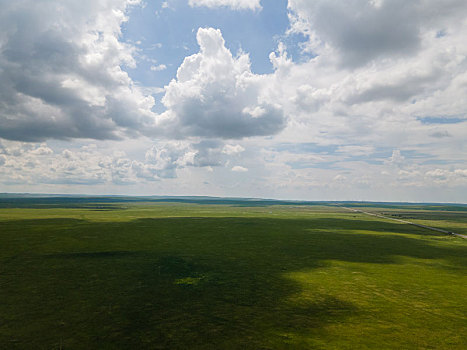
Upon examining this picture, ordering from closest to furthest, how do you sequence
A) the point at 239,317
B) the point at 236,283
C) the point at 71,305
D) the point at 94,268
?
the point at 239,317
the point at 71,305
the point at 236,283
the point at 94,268

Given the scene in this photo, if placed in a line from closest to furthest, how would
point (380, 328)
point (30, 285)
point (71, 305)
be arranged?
point (380, 328), point (71, 305), point (30, 285)

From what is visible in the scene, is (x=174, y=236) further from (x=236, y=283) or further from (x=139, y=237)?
(x=236, y=283)

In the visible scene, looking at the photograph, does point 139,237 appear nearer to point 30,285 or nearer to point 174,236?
point 174,236

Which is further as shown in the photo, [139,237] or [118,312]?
[139,237]

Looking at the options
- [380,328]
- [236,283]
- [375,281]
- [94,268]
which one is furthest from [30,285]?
[375,281]

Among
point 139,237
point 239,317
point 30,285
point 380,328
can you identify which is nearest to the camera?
point 380,328

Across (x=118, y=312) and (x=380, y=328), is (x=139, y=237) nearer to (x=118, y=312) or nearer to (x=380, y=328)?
(x=118, y=312)

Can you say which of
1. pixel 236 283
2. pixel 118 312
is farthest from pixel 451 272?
pixel 118 312

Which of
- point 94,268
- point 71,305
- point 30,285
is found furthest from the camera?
point 94,268

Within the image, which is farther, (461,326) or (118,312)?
(118,312)
